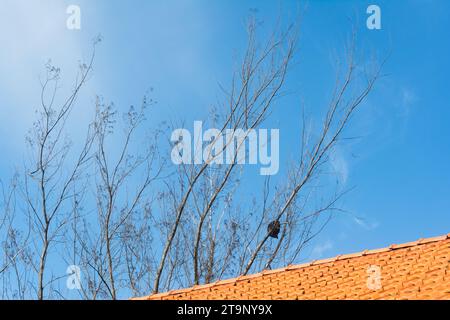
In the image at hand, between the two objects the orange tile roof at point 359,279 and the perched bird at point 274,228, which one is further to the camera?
the perched bird at point 274,228

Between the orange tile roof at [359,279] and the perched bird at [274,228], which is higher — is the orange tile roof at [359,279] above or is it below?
below

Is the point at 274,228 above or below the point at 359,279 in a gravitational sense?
above

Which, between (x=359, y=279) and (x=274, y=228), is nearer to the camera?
(x=359, y=279)

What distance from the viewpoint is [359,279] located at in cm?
970

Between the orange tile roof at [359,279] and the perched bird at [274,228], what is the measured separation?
10.3m

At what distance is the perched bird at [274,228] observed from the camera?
71.6ft

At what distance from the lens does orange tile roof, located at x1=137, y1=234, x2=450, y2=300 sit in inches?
333

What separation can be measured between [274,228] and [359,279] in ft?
39.9
